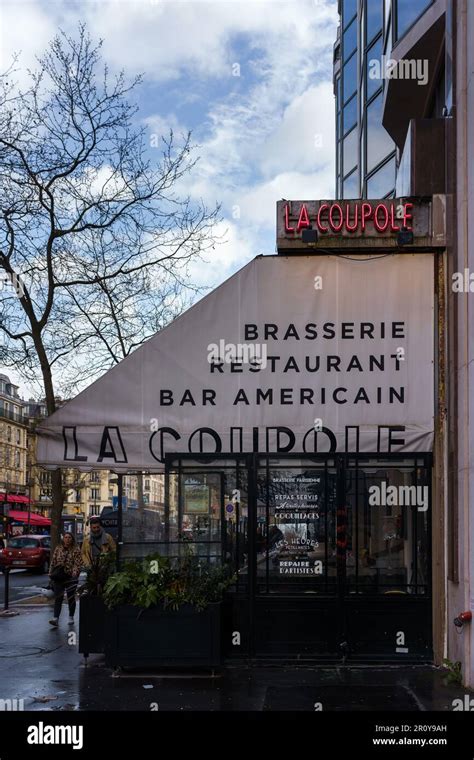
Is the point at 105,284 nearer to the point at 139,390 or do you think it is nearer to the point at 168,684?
the point at 139,390

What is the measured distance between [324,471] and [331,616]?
177 centimetres

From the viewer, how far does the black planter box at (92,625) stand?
10992mm

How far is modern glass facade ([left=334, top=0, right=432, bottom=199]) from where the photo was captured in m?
24.0

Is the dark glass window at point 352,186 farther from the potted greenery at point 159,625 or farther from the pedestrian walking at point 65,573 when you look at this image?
the potted greenery at point 159,625

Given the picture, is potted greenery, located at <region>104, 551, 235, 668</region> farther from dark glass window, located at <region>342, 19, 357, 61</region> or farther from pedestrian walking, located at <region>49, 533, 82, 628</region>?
dark glass window, located at <region>342, 19, 357, 61</region>

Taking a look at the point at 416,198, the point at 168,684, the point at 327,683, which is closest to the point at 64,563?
the point at 168,684

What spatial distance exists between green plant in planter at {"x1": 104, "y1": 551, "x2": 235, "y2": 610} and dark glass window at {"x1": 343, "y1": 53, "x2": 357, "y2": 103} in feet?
82.3

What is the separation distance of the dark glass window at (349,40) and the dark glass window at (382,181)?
8335mm

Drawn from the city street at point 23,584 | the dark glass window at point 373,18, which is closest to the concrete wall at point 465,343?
the city street at point 23,584

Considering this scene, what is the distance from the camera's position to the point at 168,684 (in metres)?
9.63

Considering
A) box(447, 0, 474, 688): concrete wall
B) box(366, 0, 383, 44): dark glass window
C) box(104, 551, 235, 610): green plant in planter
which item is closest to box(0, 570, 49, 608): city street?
box(104, 551, 235, 610): green plant in planter

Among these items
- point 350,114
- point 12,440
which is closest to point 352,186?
point 350,114

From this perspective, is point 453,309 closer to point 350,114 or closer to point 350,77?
point 350,114

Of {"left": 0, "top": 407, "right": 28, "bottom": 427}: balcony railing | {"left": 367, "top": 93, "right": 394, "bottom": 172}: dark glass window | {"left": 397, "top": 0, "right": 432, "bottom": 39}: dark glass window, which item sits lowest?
{"left": 0, "top": 407, "right": 28, "bottom": 427}: balcony railing
